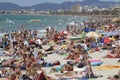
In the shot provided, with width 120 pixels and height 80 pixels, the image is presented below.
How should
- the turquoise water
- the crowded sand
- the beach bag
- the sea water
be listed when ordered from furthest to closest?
1. the turquoise water
2. the sea water
3. the beach bag
4. the crowded sand

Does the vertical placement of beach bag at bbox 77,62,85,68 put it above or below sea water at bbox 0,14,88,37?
above

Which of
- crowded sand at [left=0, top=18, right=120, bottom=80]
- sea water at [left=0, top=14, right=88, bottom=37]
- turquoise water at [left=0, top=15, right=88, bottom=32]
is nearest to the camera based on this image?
crowded sand at [left=0, top=18, right=120, bottom=80]

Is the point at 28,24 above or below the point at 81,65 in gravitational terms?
below

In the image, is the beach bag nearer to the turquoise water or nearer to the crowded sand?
the crowded sand

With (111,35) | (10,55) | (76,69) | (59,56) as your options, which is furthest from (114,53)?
(111,35)

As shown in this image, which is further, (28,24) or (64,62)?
(28,24)

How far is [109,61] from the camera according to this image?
48.7 ft

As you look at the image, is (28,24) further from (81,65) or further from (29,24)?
(81,65)

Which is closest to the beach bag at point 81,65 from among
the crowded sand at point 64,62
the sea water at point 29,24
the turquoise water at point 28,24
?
the crowded sand at point 64,62

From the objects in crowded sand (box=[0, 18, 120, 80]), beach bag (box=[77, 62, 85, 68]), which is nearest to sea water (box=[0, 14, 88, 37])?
crowded sand (box=[0, 18, 120, 80])

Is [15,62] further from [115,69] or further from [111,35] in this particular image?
[111,35]

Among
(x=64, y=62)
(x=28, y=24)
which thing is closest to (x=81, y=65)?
(x=64, y=62)

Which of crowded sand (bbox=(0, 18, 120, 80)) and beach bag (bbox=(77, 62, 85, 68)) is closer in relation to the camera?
crowded sand (bbox=(0, 18, 120, 80))

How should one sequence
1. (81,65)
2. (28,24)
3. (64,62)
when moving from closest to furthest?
(81,65)
(64,62)
(28,24)
